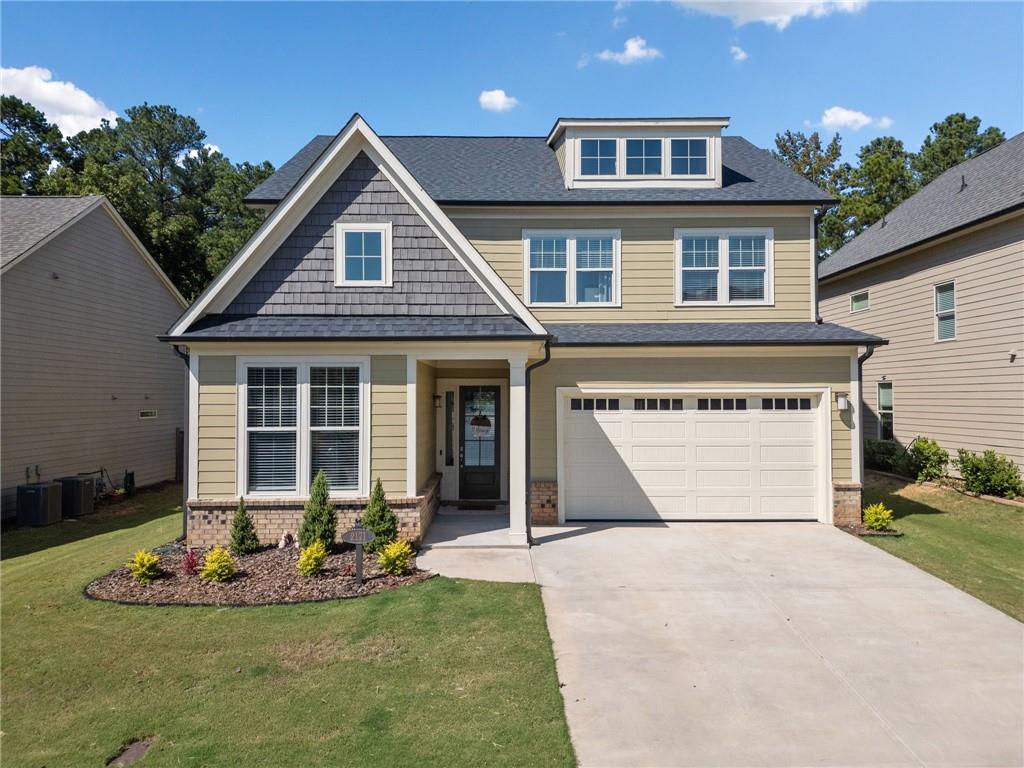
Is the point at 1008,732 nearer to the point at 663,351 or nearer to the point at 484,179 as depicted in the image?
the point at 663,351

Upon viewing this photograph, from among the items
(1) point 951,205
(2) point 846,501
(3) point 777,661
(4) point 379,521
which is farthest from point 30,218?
(1) point 951,205

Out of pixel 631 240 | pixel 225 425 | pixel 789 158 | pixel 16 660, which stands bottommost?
pixel 16 660

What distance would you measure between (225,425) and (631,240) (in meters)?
8.51

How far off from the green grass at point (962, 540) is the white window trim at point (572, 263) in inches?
262

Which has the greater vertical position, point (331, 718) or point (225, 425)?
point (225, 425)

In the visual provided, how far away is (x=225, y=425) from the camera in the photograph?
9.06 m

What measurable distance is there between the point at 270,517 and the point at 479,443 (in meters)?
4.62

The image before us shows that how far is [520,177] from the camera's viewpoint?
1302 cm

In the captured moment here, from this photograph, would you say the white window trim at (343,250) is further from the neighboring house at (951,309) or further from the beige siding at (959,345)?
the beige siding at (959,345)

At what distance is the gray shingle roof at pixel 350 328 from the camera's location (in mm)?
8836

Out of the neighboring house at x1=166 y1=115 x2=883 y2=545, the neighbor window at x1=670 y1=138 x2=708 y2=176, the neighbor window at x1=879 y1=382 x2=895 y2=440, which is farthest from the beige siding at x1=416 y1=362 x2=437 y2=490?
the neighbor window at x1=879 y1=382 x2=895 y2=440

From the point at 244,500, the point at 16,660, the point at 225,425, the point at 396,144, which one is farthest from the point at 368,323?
the point at 396,144

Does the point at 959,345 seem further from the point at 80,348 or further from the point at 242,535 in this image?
Result: the point at 80,348

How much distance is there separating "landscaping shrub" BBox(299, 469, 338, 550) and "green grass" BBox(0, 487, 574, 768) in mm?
1780
